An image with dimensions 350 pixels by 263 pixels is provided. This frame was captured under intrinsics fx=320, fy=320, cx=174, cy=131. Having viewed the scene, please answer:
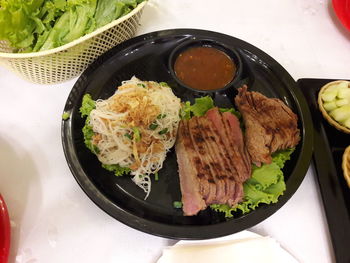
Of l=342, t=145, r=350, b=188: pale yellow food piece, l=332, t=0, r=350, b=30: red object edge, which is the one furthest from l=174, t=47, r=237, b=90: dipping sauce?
l=332, t=0, r=350, b=30: red object edge

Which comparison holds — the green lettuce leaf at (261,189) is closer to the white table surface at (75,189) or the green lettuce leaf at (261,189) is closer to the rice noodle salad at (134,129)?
the white table surface at (75,189)

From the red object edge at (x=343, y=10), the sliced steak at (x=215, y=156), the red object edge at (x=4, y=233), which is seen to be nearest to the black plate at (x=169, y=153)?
the sliced steak at (x=215, y=156)

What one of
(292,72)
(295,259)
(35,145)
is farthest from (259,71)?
(35,145)

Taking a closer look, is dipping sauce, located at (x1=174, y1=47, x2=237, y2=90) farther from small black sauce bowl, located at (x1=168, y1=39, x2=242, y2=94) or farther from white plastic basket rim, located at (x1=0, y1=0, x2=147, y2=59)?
white plastic basket rim, located at (x1=0, y1=0, x2=147, y2=59)

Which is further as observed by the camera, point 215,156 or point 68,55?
point 68,55

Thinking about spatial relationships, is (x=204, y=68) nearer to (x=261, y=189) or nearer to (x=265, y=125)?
(x=265, y=125)

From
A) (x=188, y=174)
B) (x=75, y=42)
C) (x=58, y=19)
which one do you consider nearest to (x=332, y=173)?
(x=188, y=174)
